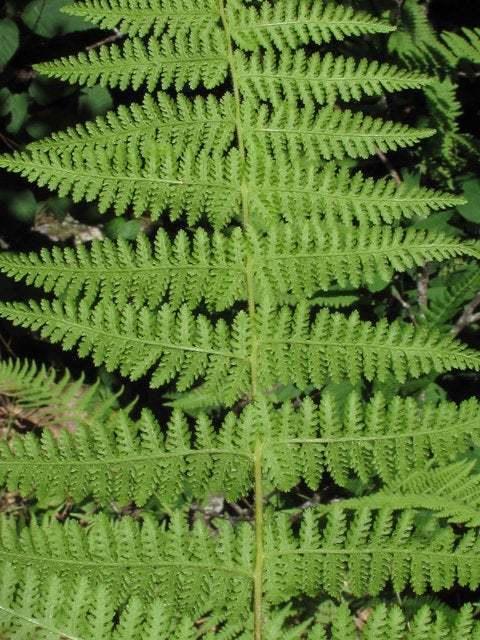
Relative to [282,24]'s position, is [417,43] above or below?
above

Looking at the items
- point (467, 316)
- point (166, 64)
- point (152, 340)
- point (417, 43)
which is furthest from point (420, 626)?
point (417, 43)

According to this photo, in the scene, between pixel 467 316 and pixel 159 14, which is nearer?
pixel 159 14

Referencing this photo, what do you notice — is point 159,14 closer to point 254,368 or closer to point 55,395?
point 254,368

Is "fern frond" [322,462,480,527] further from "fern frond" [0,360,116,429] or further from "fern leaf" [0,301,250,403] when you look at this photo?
"fern frond" [0,360,116,429]

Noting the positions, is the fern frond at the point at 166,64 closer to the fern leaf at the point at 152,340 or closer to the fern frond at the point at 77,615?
the fern leaf at the point at 152,340

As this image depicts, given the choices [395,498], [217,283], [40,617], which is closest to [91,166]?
[217,283]

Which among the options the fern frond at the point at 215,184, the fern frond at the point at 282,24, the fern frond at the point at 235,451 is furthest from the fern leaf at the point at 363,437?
the fern frond at the point at 282,24
